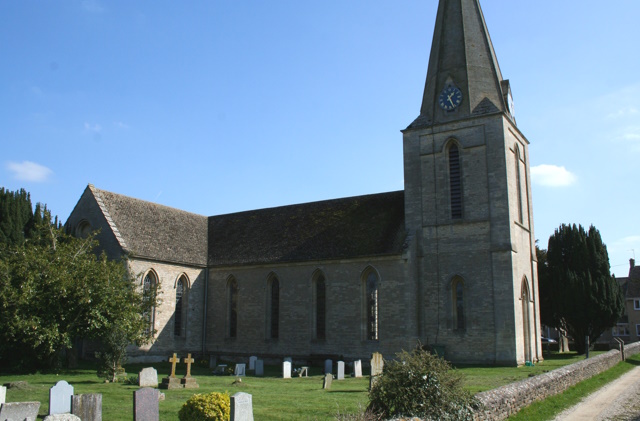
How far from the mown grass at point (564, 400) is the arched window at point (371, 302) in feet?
35.3

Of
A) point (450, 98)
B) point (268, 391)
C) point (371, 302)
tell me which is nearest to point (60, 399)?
point (268, 391)

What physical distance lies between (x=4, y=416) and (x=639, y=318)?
2681 inches

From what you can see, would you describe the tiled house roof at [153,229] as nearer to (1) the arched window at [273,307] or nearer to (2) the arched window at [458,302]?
(1) the arched window at [273,307]

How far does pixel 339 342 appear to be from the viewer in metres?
30.8

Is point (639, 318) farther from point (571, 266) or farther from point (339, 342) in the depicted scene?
point (339, 342)

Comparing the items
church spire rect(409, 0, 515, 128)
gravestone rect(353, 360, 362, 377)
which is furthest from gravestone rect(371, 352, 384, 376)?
church spire rect(409, 0, 515, 128)

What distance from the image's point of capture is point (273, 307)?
3403cm

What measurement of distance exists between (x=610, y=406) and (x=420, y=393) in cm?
925

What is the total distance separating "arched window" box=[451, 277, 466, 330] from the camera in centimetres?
2892

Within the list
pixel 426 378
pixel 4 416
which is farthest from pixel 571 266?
pixel 4 416

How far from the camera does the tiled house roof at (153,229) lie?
3225cm

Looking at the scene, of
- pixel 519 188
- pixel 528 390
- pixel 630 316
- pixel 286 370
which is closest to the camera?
pixel 528 390

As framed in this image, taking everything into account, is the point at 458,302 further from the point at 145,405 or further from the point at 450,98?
the point at 145,405

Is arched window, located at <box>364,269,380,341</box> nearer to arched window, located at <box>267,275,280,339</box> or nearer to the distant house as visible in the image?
arched window, located at <box>267,275,280,339</box>
